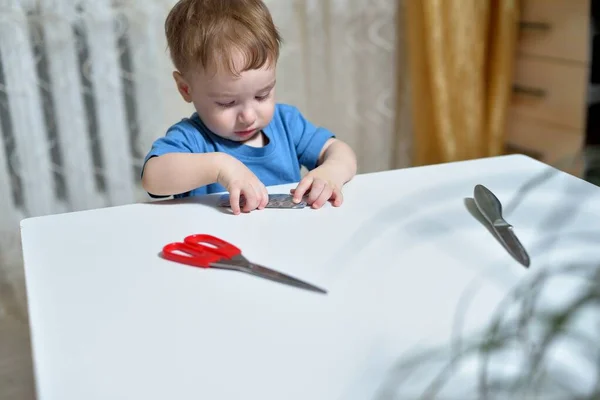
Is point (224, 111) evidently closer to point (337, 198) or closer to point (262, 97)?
point (262, 97)

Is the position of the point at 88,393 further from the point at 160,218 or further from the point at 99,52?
the point at 99,52

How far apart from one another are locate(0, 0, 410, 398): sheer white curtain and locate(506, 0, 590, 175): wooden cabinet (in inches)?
20.0

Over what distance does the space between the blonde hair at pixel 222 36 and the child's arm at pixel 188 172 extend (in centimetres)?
15

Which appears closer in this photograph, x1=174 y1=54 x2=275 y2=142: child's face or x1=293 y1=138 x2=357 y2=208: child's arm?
x1=293 y1=138 x2=357 y2=208: child's arm

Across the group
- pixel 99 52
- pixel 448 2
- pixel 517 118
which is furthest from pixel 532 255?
pixel 517 118

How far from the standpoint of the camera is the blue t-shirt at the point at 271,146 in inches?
42.1

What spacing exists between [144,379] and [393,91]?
169 cm

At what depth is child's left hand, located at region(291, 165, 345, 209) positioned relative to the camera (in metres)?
0.81

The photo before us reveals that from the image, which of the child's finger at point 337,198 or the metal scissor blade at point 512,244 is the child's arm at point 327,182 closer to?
the child's finger at point 337,198

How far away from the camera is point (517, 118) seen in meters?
2.15

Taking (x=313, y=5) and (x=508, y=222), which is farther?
(x=313, y=5)

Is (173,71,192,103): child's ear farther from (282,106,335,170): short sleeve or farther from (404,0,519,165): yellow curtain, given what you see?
(404,0,519,165): yellow curtain

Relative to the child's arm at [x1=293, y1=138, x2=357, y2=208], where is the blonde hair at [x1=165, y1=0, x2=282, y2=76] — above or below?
above

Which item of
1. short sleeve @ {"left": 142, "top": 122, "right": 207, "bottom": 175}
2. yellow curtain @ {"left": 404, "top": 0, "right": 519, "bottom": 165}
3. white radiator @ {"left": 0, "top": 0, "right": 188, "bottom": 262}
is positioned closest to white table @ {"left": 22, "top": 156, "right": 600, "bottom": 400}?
short sleeve @ {"left": 142, "top": 122, "right": 207, "bottom": 175}
